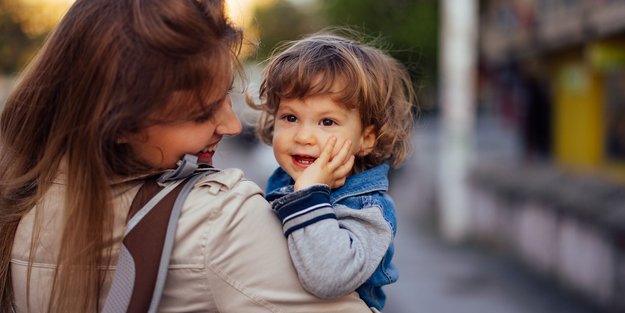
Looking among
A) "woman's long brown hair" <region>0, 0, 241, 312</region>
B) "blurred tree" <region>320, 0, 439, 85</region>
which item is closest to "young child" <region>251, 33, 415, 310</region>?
"woman's long brown hair" <region>0, 0, 241, 312</region>

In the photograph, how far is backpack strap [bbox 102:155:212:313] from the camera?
1.46m

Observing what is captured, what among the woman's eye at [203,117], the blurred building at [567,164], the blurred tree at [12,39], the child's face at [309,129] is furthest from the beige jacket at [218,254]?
the blurred tree at [12,39]

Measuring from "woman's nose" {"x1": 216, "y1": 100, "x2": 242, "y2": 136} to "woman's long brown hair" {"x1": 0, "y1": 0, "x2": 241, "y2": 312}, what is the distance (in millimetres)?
77

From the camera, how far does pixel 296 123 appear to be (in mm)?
2037

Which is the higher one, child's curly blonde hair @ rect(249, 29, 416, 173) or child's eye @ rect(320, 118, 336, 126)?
child's curly blonde hair @ rect(249, 29, 416, 173)

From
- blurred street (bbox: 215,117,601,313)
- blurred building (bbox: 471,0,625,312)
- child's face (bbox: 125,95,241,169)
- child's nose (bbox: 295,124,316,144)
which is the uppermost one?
child's face (bbox: 125,95,241,169)

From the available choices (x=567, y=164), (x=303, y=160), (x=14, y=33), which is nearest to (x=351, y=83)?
(x=303, y=160)

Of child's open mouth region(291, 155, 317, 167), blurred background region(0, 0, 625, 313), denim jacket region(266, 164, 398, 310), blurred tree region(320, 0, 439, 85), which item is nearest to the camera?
denim jacket region(266, 164, 398, 310)

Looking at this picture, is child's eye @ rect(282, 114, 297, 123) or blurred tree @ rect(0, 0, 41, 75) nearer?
child's eye @ rect(282, 114, 297, 123)

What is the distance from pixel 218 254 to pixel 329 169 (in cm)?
45

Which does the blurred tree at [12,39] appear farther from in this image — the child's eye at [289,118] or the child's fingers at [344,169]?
the child's fingers at [344,169]

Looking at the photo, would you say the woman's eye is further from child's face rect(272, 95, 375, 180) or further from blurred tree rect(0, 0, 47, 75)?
blurred tree rect(0, 0, 47, 75)

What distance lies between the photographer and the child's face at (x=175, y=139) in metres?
1.60

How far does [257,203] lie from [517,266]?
319 inches
